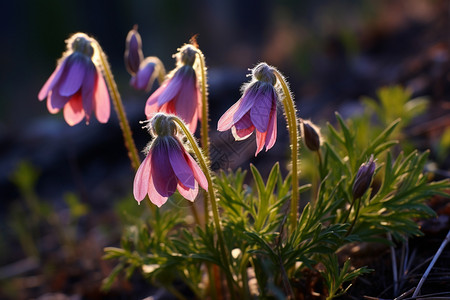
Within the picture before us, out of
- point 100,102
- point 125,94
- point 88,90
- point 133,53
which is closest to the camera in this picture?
point 88,90

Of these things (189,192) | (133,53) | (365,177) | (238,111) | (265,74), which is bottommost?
(365,177)

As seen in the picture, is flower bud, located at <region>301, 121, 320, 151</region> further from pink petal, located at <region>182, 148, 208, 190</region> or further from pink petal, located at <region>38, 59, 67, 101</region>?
pink petal, located at <region>38, 59, 67, 101</region>

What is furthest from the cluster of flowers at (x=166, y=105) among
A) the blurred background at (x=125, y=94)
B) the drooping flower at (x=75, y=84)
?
the blurred background at (x=125, y=94)

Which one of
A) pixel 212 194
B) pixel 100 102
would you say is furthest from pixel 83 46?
pixel 212 194

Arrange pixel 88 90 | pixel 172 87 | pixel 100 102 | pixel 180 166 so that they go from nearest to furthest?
pixel 180 166
pixel 172 87
pixel 88 90
pixel 100 102

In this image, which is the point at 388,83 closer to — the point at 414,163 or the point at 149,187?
the point at 414,163

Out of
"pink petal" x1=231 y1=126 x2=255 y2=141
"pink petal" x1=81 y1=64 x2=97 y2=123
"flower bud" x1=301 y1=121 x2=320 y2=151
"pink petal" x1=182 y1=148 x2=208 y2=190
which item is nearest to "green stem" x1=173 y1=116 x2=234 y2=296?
"pink petal" x1=182 y1=148 x2=208 y2=190

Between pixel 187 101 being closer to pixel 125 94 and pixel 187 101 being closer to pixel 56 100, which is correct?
pixel 56 100

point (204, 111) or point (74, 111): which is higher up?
point (74, 111)
